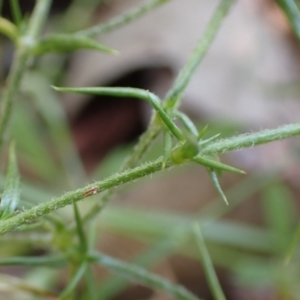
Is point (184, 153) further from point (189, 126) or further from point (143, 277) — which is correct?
point (143, 277)

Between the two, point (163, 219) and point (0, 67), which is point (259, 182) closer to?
point (163, 219)

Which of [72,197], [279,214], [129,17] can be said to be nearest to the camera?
[72,197]

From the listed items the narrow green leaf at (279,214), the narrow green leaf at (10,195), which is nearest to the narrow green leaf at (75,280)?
the narrow green leaf at (10,195)

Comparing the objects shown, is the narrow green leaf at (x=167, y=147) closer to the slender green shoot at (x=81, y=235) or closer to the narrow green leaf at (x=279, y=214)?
the slender green shoot at (x=81, y=235)

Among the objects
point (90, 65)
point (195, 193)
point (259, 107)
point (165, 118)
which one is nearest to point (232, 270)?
point (195, 193)

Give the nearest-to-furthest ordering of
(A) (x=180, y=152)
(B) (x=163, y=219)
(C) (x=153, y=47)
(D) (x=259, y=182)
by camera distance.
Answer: (A) (x=180, y=152)
(B) (x=163, y=219)
(D) (x=259, y=182)
(C) (x=153, y=47)

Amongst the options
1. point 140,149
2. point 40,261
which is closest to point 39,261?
point 40,261
